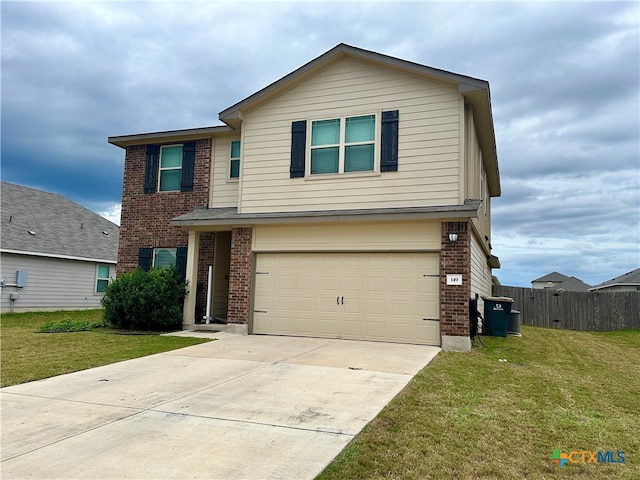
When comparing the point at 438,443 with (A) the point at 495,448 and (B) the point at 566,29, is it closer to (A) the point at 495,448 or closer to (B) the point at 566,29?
(A) the point at 495,448

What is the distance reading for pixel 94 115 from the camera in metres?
16.7

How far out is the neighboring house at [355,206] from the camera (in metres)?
10.5

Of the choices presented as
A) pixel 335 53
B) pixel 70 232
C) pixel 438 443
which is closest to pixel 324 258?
A: pixel 335 53

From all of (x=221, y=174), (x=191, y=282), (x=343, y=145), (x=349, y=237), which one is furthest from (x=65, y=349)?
(x=343, y=145)

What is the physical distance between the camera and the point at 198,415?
5.13 m

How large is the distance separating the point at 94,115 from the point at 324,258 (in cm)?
1089

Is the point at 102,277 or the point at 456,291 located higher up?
the point at 102,277

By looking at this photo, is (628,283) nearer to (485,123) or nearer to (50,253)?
(485,123)

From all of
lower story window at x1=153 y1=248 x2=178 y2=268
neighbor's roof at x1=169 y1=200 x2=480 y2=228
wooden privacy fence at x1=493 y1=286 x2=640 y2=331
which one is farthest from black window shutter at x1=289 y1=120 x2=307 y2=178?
wooden privacy fence at x1=493 y1=286 x2=640 y2=331

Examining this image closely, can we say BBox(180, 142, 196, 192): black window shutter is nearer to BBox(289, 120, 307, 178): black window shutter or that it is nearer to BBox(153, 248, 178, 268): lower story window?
BBox(153, 248, 178, 268): lower story window

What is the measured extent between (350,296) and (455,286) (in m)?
2.47

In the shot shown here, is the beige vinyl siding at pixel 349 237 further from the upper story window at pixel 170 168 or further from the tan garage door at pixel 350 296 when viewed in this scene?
the upper story window at pixel 170 168

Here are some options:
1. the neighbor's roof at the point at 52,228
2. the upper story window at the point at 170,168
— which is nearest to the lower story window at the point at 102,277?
the neighbor's roof at the point at 52,228

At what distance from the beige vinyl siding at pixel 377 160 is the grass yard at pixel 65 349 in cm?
420
